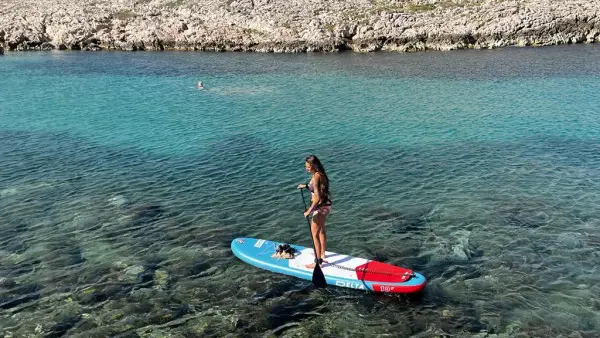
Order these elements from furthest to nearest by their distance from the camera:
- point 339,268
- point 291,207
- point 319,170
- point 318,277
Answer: point 291,207, point 339,268, point 318,277, point 319,170

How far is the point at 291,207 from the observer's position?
24.0 m

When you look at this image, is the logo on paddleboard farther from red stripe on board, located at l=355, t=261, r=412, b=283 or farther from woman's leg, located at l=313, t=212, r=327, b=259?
woman's leg, located at l=313, t=212, r=327, b=259

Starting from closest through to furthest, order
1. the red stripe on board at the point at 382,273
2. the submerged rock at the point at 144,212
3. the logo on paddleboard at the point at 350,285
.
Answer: the red stripe on board at the point at 382,273 → the logo on paddleboard at the point at 350,285 → the submerged rock at the point at 144,212

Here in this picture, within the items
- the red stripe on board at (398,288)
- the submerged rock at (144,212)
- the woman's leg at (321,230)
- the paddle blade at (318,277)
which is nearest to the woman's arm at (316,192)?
the woman's leg at (321,230)

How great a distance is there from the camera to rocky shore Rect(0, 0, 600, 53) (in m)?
84.6

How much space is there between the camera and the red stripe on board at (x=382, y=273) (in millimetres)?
16703

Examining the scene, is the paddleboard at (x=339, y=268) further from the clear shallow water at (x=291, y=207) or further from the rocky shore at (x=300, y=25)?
the rocky shore at (x=300, y=25)

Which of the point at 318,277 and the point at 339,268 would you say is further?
the point at 339,268

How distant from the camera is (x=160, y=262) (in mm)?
19000

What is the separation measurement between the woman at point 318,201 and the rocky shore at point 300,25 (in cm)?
7178

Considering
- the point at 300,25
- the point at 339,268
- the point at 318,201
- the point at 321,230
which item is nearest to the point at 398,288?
the point at 339,268

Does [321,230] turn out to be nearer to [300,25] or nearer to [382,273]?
[382,273]

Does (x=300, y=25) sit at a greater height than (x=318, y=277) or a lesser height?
greater

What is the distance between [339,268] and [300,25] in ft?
260
